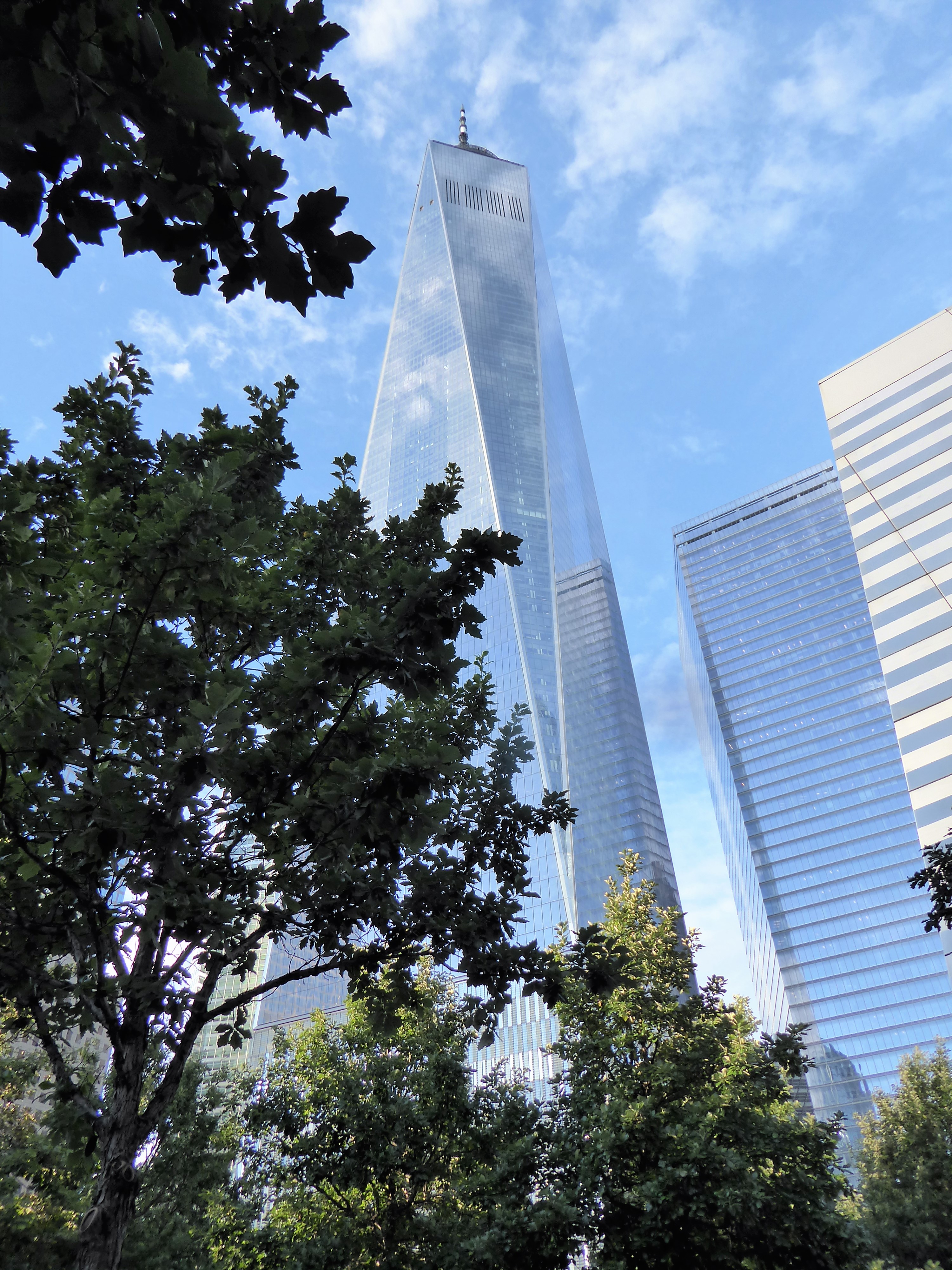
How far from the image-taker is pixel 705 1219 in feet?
36.0

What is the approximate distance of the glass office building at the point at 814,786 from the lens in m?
105

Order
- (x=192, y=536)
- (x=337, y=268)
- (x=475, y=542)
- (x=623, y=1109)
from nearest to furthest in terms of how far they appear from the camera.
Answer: (x=337, y=268) → (x=475, y=542) → (x=192, y=536) → (x=623, y=1109)

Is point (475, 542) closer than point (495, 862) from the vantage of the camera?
Yes

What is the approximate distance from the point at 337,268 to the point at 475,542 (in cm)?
259

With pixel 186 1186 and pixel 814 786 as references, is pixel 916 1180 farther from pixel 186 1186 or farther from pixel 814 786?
pixel 814 786

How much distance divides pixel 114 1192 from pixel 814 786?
129 metres

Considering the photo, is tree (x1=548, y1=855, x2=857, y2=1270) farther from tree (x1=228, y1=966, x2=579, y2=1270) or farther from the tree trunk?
the tree trunk

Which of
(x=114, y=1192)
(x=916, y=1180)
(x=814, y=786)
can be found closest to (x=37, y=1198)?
(x=114, y=1192)

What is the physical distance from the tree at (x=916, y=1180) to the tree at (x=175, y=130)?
83.7 feet

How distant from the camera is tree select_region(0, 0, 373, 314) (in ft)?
6.25

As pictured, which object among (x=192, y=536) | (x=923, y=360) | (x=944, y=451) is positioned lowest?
(x=192, y=536)

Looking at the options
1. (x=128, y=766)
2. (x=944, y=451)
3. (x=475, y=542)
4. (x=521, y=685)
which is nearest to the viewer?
(x=475, y=542)

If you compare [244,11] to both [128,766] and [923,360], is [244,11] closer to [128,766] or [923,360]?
[128,766]

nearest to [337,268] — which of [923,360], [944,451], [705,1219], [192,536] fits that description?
[192,536]
